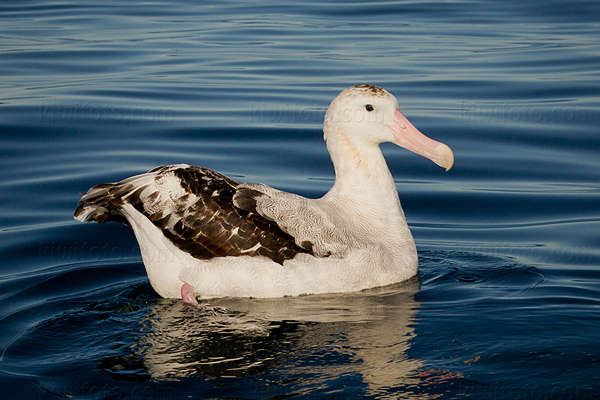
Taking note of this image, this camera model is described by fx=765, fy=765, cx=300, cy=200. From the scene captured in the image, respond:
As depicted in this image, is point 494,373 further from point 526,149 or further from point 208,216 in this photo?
point 526,149

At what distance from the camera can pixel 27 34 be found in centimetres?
2172

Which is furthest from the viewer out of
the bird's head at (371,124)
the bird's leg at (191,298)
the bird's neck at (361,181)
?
the bird's neck at (361,181)

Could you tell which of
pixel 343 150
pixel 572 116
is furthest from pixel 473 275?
pixel 572 116

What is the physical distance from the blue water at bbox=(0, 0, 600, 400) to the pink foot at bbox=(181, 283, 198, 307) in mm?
222

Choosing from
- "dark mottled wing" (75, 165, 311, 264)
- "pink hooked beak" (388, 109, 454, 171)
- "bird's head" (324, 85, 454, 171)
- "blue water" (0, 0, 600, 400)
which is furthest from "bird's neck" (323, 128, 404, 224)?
"dark mottled wing" (75, 165, 311, 264)

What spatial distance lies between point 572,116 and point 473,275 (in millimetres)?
7336

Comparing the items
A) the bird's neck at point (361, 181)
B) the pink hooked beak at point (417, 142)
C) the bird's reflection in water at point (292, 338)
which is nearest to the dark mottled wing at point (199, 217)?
the bird's reflection in water at point (292, 338)

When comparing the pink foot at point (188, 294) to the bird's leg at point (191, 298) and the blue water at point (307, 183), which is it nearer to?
the bird's leg at point (191, 298)

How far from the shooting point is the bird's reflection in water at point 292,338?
597 cm

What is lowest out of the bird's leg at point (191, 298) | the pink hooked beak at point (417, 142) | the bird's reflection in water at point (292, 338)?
the bird's reflection in water at point (292, 338)

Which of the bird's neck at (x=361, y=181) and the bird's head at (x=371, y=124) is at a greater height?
the bird's head at (x=371, y=124)

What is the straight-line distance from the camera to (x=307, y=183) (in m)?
11.8

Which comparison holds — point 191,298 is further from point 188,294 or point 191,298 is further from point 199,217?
point 199,217

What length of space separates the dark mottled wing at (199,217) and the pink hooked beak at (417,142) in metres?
1.82
